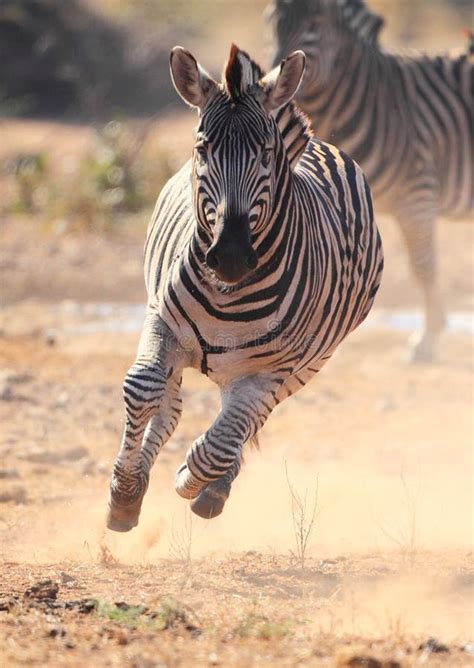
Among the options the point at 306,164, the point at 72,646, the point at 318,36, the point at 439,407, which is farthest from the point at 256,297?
the point at 318,36

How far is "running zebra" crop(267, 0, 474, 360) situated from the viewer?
10047mm

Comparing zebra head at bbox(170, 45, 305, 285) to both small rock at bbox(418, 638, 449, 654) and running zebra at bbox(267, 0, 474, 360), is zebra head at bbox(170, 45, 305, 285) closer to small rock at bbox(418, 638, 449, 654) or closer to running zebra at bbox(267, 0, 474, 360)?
small rock at bbox(418, 638, 449, 654)

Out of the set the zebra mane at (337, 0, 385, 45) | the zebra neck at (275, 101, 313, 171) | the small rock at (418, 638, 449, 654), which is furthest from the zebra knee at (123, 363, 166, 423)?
the zebra mane at (337, 0, 385, 45)

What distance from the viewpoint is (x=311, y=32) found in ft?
32.5

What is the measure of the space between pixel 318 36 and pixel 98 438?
3.94m

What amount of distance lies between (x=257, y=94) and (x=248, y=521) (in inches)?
103

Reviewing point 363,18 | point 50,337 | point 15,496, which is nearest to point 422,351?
point 363,18

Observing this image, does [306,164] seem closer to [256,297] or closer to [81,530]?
[256,297]

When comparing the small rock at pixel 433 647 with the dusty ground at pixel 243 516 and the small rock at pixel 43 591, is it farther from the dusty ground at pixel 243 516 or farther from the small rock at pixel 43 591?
the small rock at pixel 43 591

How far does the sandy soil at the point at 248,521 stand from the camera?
13.3ft

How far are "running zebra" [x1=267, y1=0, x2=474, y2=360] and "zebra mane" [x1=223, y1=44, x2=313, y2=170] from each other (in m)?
4.67

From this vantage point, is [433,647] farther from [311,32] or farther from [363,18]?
[363,18]

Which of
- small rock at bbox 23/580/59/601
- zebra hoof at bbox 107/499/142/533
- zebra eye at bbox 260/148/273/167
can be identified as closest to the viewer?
small rock at bbox 23/580/59/601

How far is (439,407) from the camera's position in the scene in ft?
29.4
